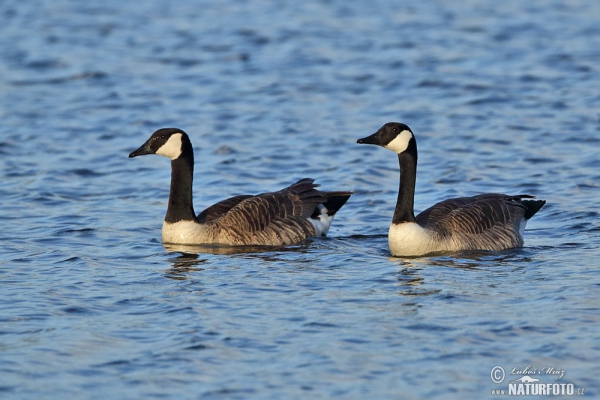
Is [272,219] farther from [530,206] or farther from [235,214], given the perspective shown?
[530,206]

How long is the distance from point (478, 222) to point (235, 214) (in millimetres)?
2778

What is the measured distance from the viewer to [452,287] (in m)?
9.90

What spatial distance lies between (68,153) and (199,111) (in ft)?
11.2

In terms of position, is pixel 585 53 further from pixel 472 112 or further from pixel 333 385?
pixel 333 385

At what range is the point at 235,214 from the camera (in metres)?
12.1

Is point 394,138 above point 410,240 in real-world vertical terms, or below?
above

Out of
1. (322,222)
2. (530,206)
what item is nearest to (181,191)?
(322,222)

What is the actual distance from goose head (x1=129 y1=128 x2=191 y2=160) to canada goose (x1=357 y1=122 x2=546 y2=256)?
7.87 ft

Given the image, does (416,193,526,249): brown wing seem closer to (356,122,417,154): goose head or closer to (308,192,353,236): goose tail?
(356,122,417,154): goose head

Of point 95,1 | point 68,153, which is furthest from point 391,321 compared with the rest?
point 95,1

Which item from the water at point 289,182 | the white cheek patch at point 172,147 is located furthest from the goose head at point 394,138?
the white cheek patch at point 172,147

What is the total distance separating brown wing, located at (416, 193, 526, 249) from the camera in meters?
Answer: 11.5

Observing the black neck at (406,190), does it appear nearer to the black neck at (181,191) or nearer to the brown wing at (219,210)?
the brown wing at (219,210)

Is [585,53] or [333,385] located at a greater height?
[585,53]
